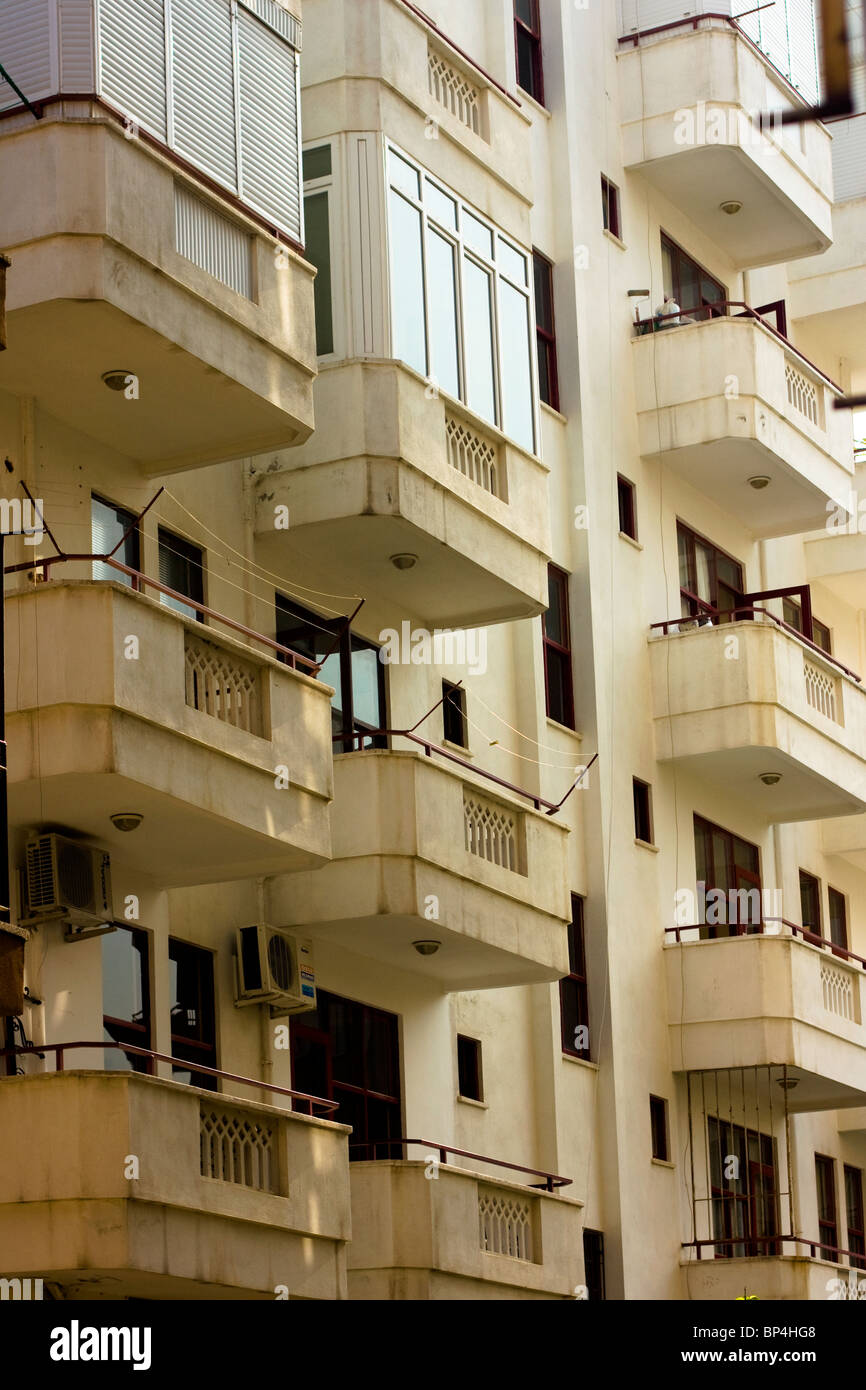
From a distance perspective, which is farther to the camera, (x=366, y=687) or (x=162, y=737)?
(x=366, y=687)

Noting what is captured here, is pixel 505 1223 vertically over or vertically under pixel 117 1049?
under

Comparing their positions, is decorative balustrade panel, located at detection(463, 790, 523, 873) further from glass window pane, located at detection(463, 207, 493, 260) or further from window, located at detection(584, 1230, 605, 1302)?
glass window pane, located at detection(463, 207, 493, 260)

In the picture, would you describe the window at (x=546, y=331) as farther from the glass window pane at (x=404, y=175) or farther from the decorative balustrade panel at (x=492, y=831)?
the decorative balustrade panel at (x=492, y=831)

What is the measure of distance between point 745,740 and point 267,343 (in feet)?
37.7

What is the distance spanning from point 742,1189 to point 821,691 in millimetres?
6503

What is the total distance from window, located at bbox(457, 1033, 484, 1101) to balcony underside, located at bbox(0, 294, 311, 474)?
7471 mm

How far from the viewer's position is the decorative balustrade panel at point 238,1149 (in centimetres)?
1833

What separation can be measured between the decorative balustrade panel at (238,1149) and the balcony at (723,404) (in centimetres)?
1415

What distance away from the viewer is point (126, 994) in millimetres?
19672

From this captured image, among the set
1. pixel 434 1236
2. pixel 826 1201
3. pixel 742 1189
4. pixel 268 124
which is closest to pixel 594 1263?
pixel 742 1189

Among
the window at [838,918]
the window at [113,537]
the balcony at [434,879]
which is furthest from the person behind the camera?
the window at [838,918]

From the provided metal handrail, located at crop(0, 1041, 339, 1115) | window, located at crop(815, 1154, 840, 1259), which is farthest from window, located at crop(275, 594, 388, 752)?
window, located at crop(815, 1154, 840, 1259)

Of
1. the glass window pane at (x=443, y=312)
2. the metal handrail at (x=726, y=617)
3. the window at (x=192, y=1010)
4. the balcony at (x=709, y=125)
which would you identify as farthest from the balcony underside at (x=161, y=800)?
the balcony at (x=709, y=125)

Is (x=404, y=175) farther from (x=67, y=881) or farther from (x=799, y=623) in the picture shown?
(x=799, y=623)
